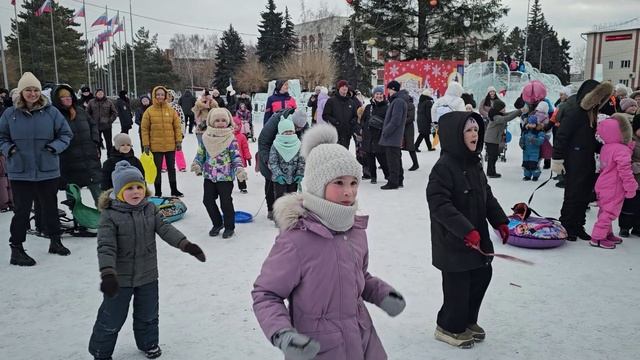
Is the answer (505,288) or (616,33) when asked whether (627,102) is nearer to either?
(505,288)

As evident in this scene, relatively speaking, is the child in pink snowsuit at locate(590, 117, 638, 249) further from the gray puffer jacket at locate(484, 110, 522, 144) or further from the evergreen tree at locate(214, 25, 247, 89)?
the evergreen tree at locate(214, 25, 247, 89)

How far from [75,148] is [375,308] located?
186 inches

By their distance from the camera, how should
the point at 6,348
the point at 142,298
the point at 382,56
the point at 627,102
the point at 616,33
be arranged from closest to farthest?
the point at 142,298
the point at 6,348
the point at 627,102
the point at 382,56
the point at 616,33

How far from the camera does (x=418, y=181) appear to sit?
10008 mm

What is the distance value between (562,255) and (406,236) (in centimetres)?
184

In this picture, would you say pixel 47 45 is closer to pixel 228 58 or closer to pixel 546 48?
pixel 228 58

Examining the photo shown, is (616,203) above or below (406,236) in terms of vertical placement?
above

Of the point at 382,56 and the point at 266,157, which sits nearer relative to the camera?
the point at 266,157

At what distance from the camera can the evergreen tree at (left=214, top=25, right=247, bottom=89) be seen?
54.0 metres

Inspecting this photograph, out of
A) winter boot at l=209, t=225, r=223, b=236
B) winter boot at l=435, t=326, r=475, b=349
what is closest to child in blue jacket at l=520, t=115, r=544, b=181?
winter boot at l=209, t=225, r=223, b=236

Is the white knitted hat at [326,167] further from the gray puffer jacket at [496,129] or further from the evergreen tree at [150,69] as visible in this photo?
the evergreen tree at [150,69]

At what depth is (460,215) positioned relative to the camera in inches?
123

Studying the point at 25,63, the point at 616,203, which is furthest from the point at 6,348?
the point at 25,63

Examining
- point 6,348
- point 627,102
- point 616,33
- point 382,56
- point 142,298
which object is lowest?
point 6,348
